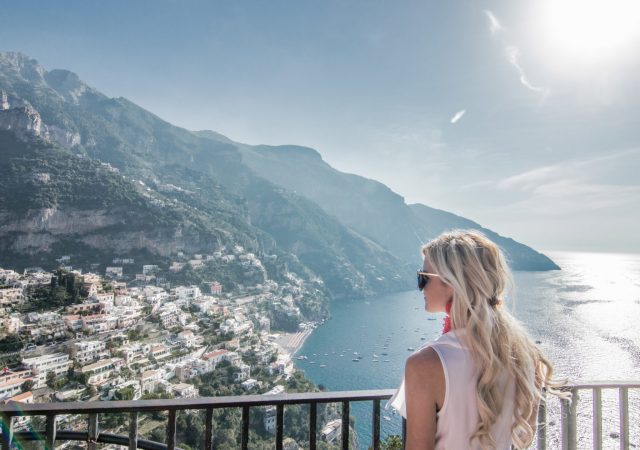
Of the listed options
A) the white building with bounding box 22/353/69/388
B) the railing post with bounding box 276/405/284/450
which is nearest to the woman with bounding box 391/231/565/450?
the railing post with bounding box 276/405/284/450

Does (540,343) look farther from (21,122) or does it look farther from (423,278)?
(21,122)

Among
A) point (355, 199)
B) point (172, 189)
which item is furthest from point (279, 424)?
point (355, 199)

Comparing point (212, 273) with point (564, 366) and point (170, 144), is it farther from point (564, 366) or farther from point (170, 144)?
point (170, 144)

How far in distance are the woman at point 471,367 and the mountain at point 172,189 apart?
47676mm

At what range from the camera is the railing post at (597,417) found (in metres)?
1.70

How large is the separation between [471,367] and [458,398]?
0.25ft

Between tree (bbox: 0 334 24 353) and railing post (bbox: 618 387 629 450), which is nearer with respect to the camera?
railing post (bbox: 618 387 629 450)

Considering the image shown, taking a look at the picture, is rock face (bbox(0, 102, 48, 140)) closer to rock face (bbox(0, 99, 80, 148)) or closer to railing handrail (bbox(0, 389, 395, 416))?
rock face (bbox(0, 99, 80, 148))

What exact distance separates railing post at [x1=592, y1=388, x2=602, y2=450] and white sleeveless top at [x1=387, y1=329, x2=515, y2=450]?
1.26 meters

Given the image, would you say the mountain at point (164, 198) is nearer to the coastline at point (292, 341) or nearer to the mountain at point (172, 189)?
the mountain at point (172, 189)

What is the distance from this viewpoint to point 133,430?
149 cm

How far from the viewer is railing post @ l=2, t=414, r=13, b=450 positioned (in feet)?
4.58

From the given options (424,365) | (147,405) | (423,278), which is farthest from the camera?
(147,405)

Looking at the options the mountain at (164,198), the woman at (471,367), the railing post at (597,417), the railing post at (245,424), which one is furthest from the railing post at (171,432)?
the mountain at (164,198)
